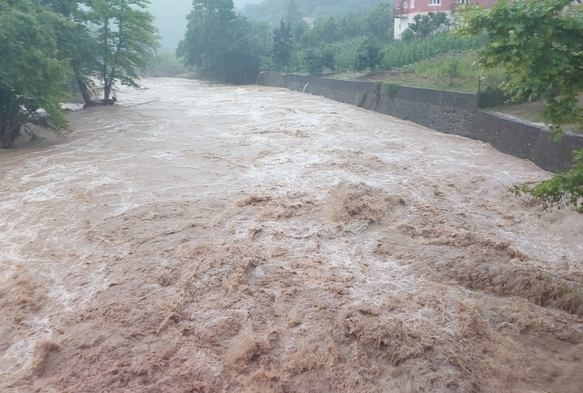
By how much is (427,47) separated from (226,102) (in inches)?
428

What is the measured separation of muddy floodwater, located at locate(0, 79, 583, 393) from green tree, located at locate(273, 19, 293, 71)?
26984 mm

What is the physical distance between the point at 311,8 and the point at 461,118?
77.7m

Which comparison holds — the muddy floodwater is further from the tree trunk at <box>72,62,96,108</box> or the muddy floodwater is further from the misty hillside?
the misty hillside

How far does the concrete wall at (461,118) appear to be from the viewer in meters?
10.8

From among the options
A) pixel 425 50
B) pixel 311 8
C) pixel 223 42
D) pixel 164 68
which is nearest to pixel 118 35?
pixel 425 50

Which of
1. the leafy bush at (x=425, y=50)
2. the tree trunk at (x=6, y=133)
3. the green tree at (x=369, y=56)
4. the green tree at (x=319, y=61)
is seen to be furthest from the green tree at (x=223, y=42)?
the tree trunk at (x=6, y=133)

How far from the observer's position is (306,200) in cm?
895

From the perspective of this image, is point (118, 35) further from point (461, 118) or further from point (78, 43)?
point (461, 118)

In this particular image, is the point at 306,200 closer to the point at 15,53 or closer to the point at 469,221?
the point at 469,221

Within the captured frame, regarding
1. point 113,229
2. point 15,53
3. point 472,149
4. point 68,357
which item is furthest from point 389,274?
point 15,53

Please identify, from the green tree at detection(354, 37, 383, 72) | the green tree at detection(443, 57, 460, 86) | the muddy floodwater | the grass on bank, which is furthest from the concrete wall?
the green tree at detection(354, 37, 383, 72)

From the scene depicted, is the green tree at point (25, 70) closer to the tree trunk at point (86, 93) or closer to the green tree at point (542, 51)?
the tree trunk at point (86, 93)

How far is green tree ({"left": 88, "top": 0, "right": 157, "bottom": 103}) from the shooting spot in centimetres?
2238

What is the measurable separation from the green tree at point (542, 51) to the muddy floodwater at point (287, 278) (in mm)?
1727
